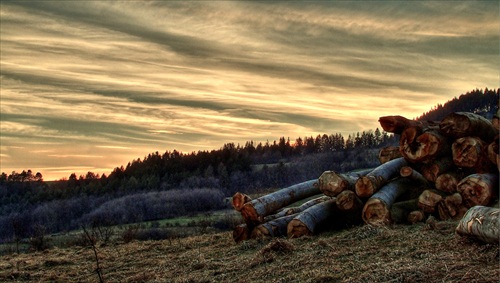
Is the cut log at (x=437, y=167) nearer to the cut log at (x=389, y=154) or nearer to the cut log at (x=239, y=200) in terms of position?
the cut log at (x=389, y=154)

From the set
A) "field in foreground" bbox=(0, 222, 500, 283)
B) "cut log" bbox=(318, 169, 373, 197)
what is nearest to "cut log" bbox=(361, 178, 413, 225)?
"field in foreground" bbox=(0, 222, 500, 283)

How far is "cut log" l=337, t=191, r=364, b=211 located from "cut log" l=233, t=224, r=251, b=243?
2954 mm

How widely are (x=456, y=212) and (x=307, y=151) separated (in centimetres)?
17449

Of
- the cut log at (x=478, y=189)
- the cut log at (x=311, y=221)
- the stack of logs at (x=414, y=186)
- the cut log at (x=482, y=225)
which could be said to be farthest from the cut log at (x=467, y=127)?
the cut log at (x=482, y=225)

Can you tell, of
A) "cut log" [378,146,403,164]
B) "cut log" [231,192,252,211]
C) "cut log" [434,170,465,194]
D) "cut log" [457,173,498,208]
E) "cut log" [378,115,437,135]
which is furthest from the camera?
"cut log" [378,146,403,164]

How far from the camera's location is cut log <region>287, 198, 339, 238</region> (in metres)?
13.0

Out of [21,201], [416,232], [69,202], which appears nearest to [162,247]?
[416,232]

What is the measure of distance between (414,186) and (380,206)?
8.17ft

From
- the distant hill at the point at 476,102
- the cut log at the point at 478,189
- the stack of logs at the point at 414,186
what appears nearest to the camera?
the cut log at the point at 478,189

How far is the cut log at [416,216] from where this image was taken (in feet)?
41.9

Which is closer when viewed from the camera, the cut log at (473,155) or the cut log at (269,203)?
the cut log at (473,155)

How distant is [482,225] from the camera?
7.91 m

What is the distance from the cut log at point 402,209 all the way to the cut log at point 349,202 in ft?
3.15

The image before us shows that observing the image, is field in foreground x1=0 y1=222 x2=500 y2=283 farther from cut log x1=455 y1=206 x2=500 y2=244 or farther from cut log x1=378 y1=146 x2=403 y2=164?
cut log x1=378 y1=146 x2=403 y2=164
